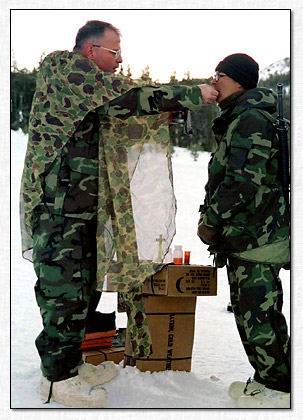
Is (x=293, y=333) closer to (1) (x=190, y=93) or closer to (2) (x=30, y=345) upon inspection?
(1) (x=190, y=93)

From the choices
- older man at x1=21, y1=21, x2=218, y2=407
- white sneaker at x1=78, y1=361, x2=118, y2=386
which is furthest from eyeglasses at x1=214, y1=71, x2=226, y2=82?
white sneaker at x1=78, y1=361, x2=118, y2=386

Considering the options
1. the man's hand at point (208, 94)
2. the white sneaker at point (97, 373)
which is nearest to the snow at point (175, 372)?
the white sneaker at point (97, 373)

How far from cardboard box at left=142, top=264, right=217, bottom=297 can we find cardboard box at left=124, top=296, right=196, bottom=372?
178 millimetres

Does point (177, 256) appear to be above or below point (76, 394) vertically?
above

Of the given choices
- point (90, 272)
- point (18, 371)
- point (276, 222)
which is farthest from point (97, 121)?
point (18, 371)

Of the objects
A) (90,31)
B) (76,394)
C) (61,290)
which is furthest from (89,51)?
(76,394)

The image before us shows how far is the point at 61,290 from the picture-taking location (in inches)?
136

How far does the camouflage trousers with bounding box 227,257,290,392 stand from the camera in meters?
3.33

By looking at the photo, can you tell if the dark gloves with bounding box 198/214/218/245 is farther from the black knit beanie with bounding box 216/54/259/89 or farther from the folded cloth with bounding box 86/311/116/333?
the folded cloth with bounding box 86/311/116/333

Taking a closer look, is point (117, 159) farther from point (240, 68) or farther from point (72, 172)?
point (240, 68)

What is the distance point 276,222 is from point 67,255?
3.62ft

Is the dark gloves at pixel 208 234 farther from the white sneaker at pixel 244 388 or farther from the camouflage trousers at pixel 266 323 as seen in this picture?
the white sneaker at pixel 244 388

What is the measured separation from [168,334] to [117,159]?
4.11ft

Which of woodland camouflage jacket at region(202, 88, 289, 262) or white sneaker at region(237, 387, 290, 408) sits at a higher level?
woodland camouflage jacket at region(202, 88, 289, 262)
